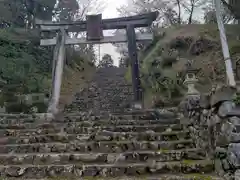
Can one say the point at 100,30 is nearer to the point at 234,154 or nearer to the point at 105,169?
the point at 105,169

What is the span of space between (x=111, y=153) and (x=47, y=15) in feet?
53.7

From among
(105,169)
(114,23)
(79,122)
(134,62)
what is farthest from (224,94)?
(114,23)

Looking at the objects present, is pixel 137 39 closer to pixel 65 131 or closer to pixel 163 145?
pixel 65 131

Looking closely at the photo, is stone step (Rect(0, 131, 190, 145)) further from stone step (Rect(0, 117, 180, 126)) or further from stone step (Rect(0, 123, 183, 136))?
stone step (Rect(0, 117, 180, 126))

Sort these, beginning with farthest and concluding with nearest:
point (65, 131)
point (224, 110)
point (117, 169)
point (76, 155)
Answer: point (65, 131), point (76, 155), point (117, 169), point (224, 110)

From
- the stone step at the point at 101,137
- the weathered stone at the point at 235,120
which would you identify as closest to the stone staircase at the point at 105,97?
the stone step at the point at 101,137

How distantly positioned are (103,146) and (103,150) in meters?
Answer: 0.06

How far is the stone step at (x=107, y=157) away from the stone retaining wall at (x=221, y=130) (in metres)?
0.27

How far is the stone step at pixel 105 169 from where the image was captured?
11.5ft

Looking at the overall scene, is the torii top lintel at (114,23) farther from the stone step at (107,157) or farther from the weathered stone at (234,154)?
the weathered stone at (234,154)

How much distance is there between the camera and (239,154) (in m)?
2.79

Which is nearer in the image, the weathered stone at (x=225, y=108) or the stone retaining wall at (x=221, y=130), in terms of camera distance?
the stone retaining wall at (x=221, y=130)

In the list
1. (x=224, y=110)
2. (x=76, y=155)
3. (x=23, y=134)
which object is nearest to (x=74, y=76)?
(x=23, y=134)

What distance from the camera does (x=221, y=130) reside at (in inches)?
122
